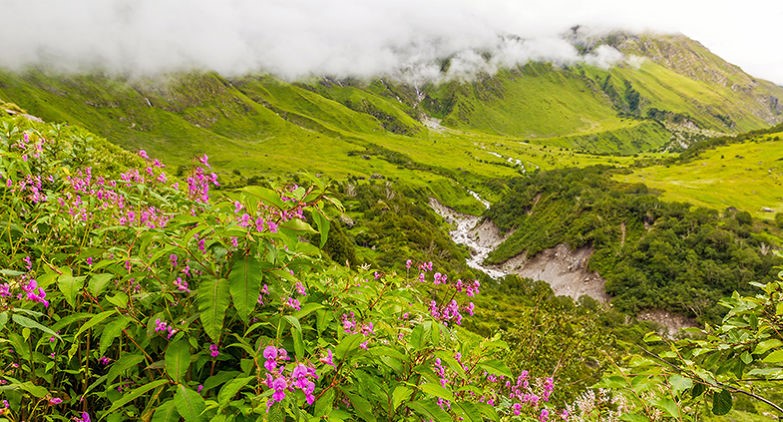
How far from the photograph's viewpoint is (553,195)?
86.6m

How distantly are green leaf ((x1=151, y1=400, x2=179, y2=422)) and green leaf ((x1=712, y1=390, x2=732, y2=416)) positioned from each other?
13.9ft

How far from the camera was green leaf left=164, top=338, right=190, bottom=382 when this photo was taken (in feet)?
8.96

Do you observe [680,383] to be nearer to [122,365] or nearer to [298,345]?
[298,345]

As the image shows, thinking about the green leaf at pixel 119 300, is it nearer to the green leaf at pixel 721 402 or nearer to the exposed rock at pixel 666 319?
the green leaf at pixel 721 402

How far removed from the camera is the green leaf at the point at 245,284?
8.85 feet

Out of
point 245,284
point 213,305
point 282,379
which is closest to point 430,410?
point 282,379

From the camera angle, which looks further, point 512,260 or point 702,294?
point 512,260

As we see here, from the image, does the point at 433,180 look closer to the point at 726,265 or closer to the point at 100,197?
the point at 726,265

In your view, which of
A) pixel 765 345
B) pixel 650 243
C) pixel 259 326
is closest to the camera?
pixel 765 345

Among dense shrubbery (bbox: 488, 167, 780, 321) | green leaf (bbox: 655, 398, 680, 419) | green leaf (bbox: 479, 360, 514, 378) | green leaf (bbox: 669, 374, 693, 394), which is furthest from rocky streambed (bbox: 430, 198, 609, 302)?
green leaf (bbox: 479, 360, 514, 378)

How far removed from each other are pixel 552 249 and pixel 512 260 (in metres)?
7.37

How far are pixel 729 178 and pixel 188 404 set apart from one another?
384 feet

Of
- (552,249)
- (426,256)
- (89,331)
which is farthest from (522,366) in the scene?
(552,249)

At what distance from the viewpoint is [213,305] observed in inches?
109
